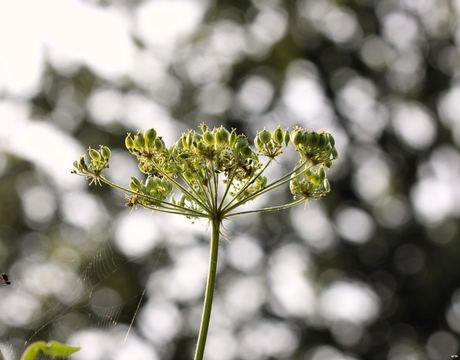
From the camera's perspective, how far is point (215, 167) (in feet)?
10.3

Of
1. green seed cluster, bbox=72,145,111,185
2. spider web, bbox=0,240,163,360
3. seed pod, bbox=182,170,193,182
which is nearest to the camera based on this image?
seed pod, bbox=182,170,193,182

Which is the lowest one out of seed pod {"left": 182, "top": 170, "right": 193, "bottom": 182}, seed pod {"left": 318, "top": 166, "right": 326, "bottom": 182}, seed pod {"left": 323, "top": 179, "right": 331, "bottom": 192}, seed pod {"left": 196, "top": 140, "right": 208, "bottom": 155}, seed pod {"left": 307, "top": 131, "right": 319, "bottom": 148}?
seed pod {"left": 182, "top": 170, "right": 193, "bottom": 182}

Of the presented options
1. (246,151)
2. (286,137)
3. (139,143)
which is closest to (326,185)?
(286,137)

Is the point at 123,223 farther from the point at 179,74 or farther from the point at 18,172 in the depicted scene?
the point at 179,74

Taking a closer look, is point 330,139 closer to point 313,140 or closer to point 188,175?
point 313,140

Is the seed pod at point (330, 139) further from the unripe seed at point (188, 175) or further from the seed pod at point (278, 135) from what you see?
the unripe seed at point (188, 175)

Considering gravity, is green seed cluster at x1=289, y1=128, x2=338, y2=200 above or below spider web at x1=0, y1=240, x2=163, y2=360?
below

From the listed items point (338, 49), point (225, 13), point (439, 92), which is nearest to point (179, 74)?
point (225, 13)

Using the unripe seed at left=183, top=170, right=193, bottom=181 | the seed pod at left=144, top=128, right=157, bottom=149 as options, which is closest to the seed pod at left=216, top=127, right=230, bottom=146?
the unripe seed at left=183, top=170, right=193, bottom=181

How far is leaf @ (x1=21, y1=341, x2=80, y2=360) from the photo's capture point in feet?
5.73

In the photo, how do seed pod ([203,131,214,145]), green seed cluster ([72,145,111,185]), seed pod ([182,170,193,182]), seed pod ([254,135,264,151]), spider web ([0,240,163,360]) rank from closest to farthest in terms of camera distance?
seed pod ([203,131,214,145])
seed pod ([182,170,193,182])
seed pod ([254,135,264,151])
green seed cluster ([72,145,111,185])
spider web ([0,240,163,360])

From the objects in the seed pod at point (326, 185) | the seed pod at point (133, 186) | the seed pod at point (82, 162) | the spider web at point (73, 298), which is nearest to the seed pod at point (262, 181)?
the seed pod at point (326, 185)

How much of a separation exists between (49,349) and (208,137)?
1528mm

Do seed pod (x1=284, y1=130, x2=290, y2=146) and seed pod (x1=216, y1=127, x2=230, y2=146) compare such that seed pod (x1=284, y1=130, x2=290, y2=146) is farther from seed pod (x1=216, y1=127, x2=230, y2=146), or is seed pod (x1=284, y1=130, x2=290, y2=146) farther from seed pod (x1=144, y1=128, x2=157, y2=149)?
seed pod (x1=144, y1=128, x2=157, y2=149)
